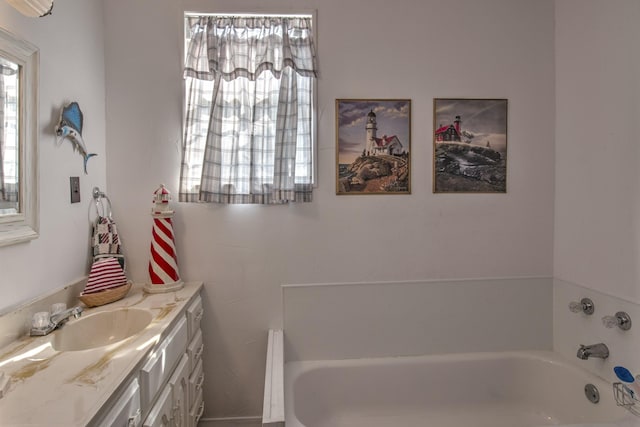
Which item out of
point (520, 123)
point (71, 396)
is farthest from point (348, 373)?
point (520, 123)

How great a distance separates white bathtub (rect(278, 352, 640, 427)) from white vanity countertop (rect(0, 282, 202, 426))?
41.1 inches

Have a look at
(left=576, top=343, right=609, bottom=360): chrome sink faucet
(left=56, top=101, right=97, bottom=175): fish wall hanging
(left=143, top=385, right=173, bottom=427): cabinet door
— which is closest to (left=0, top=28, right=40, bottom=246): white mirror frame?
(left=56, top=101, right=97, bottom=175): fish wall hanging

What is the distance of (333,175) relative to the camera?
2094 mm

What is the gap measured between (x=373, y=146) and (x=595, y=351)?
162cm

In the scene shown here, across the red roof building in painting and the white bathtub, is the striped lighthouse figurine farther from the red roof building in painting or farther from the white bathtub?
the red roof building in painting

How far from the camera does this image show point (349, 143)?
2084 mm

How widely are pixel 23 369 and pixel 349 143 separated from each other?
5.68 ft

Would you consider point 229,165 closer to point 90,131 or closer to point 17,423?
point 90,131

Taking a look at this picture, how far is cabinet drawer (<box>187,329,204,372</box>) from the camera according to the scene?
5.84 ft

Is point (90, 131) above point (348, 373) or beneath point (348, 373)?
above

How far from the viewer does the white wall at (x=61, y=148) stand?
1.36 meters

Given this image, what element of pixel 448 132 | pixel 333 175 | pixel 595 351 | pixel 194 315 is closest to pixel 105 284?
pixel 194 315

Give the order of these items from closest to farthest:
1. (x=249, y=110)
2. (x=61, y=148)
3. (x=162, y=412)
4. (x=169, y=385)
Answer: (x=162, y=412), (x=169, y=385), (x=61, y=148), (x=249, y=110)

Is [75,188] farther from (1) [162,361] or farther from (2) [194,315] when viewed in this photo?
(1) [162,361]
